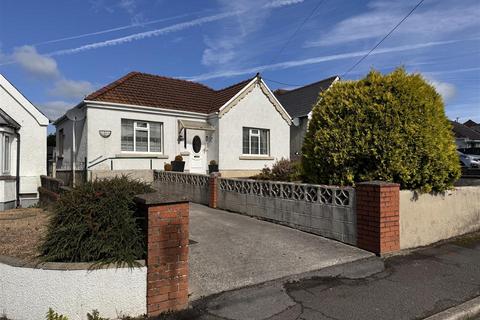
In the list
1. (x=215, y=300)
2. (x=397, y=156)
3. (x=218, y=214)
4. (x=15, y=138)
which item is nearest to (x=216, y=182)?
(x=218, y=214)

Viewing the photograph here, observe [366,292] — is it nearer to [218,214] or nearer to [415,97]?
[415,97]

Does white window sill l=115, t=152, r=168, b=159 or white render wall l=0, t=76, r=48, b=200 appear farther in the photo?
white window sill l=115, t=152, r=168, b=159

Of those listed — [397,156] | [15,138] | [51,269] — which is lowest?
[51,269]

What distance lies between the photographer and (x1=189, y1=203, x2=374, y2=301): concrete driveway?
4771mm

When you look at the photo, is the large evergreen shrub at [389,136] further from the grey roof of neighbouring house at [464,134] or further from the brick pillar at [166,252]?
the grey roof of neighbouring house at [464,134]

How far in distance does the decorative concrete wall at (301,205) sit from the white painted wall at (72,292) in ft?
13.0

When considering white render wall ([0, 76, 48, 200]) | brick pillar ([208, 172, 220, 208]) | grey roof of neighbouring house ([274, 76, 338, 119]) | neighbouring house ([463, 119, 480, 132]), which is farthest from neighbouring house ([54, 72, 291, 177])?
neighbouring house ([463, 119, 480, 132])

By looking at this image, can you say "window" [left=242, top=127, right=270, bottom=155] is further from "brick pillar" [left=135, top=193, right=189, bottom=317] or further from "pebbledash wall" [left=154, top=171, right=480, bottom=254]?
"brick pillar" [left=135, top=193, right=189, bottom=317]

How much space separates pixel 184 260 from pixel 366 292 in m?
2.35

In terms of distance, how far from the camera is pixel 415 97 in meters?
6.61

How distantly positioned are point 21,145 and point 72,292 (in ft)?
38.7

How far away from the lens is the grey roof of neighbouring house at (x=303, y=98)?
76.4ft

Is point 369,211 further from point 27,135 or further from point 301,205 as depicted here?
point 27,135

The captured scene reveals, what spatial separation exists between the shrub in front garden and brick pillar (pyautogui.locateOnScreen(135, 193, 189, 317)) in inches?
8.1
